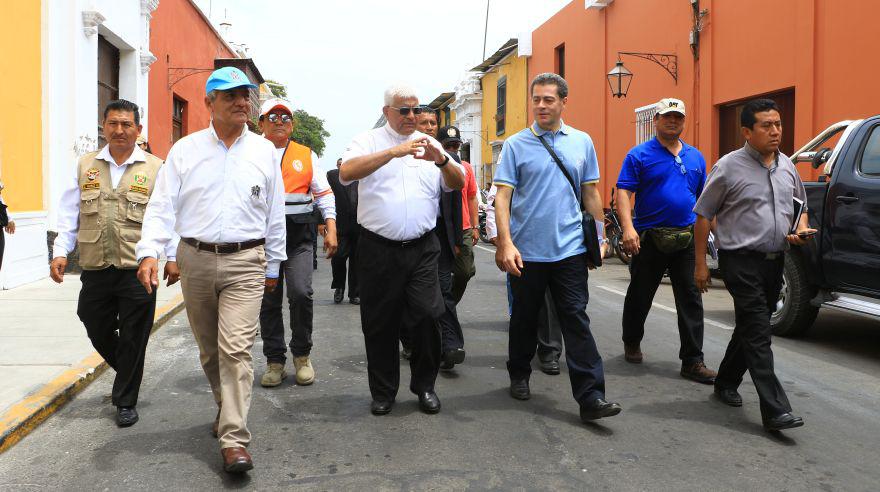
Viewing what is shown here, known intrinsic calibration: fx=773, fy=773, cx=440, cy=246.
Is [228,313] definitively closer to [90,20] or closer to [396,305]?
[396,305]

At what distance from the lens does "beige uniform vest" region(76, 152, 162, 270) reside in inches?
174

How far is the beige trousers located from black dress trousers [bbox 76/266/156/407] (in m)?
0.75

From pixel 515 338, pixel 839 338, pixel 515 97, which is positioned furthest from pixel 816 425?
pixel 515 97

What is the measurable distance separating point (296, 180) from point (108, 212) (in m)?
1.26

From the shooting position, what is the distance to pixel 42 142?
10898mm

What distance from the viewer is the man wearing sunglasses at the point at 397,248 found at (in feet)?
14.2

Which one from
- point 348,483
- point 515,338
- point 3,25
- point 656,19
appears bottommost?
point 348,483

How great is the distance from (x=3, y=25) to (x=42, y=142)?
6.03 feet

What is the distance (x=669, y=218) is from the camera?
534 centimetres

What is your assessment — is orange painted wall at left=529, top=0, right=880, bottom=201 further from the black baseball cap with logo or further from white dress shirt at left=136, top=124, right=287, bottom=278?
white dress shirt at left=136, top=124, right=287, bottom=278

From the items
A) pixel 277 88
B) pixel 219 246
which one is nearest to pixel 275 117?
pixel 219 246

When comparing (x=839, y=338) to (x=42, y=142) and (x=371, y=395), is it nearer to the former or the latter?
(x=371, y=395)

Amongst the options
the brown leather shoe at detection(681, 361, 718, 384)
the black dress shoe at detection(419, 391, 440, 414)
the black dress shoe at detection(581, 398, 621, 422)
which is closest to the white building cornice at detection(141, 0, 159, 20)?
the black dress shoe at detection(419, 391, 440, 414)

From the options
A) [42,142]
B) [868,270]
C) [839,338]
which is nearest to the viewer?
[868,270]
